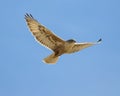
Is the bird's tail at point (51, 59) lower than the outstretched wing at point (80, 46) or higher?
lower

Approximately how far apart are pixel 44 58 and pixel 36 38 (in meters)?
0.70

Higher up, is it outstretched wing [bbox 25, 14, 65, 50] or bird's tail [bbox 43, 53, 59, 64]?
outstretched wing [bbox 25, 14, 65, 50]

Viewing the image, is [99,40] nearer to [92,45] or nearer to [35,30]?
[92,45]

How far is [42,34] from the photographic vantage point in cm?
2211

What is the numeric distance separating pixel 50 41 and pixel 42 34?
348 millimetres

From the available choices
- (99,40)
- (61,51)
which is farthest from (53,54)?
(99,40)

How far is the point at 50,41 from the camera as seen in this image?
21969 mm

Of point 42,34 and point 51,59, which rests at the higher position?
point 42,34

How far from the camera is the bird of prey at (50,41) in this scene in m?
21.8

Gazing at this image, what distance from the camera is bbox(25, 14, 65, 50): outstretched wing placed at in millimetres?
21797

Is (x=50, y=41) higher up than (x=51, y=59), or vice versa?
(x=50, y=41)

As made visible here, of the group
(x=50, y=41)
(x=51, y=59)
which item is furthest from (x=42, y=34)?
(x=51, y=59)

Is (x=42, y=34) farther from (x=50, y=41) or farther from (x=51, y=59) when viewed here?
(x=51, y=59)

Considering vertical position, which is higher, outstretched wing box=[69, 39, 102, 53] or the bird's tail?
outstretched wing box=[69, 39, 102, 53]
